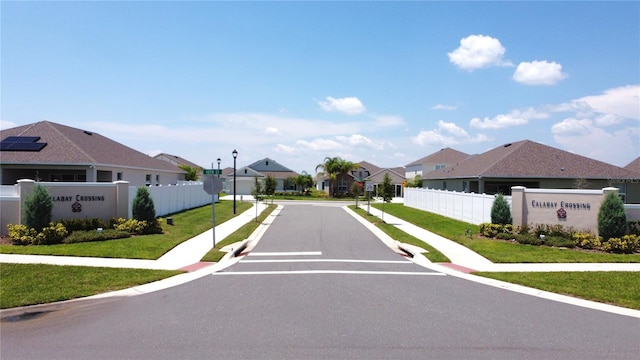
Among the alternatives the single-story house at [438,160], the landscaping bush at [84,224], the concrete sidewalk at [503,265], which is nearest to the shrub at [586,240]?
the concrete sidewalk at [503,265]

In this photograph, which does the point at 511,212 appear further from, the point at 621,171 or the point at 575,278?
the point at 621,171

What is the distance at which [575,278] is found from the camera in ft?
38.3

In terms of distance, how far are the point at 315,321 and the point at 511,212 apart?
1525 centimetres

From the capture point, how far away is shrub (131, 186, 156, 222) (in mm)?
19595

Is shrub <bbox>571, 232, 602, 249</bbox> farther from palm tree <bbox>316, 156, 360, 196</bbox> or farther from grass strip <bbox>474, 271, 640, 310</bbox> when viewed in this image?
palm tree <bbox>316, 156, 360, 196</bbox>

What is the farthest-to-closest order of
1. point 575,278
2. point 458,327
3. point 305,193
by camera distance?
point 305,193
point 575,278
point 458,327

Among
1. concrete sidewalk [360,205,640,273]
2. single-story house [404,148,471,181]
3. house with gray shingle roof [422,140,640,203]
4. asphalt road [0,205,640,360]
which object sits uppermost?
single-story house [404,148,471,181]

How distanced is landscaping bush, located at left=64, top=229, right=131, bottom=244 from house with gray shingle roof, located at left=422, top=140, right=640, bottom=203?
24.4 metres

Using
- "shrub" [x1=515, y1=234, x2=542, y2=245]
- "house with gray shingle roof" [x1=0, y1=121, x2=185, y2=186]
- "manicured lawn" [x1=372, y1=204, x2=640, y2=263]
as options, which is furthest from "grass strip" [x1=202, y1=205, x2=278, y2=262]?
"shrub" [x1=515, y1=234, x2=542, y2=245]

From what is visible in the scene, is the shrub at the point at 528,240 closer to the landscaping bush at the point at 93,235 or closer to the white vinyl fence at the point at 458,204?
the white vinyl fence at the point at 458,204

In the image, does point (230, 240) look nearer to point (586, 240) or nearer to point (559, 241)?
point (559, 241)

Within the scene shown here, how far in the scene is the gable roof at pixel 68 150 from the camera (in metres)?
25.7

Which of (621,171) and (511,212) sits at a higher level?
(621,171)

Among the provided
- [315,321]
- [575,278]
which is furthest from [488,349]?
[575,278]
